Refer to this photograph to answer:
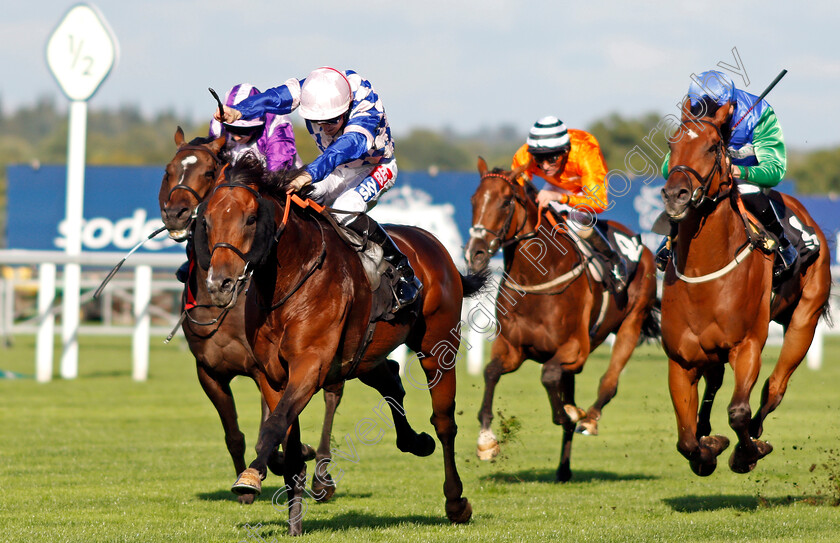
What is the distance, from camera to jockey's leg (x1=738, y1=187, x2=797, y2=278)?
630 centimetres

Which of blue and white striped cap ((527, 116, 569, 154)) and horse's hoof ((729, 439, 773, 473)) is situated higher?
blue and white striped cap ((527, 116, 569, 154))

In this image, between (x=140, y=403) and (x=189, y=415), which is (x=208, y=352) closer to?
(x=189, y=415)

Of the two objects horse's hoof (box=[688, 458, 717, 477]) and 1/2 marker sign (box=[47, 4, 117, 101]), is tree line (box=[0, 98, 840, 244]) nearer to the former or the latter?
1/2 marker sign (box=[47, 4, 117, 101])

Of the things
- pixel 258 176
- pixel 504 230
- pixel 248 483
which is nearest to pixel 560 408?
pixel 504 230

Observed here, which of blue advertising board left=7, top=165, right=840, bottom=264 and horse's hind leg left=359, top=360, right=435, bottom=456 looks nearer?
horse's hind leg left=359, top=360, right=435, bottom=456

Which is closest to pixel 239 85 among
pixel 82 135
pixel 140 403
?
pixel 140 403

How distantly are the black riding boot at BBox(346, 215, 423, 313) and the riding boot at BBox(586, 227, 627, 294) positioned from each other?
2.78 meters

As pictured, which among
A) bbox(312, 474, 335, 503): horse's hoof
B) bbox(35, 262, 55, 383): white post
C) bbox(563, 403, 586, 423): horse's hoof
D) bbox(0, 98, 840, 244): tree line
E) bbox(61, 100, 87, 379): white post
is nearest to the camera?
bbox(312, 474, 335, 503): horse's hoof

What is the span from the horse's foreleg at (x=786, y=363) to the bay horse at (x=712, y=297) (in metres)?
0.17

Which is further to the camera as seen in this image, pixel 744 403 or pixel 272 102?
pixel 272 102

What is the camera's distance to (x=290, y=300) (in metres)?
5.07

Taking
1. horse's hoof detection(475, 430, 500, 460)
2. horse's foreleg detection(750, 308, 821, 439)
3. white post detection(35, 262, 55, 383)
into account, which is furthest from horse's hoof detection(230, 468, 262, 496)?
white post detection(35, 262, 55, 383)

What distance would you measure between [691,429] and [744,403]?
375 millimetres

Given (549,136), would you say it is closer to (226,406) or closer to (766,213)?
(766,213)
